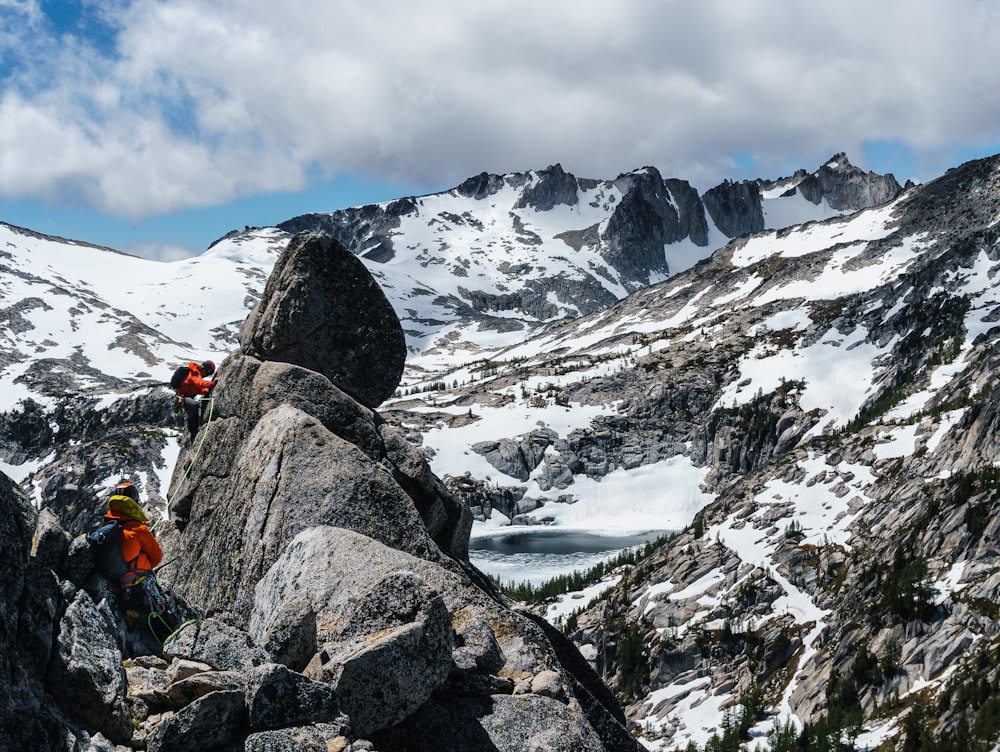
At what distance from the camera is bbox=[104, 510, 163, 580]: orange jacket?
46.6ft

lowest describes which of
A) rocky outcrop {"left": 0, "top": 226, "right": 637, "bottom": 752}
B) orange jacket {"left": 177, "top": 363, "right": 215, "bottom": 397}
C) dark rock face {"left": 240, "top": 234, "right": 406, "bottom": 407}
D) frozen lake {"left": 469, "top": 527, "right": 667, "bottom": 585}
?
frozen lake {"left": 469, "top": 527, "right": 667, "bottom": 585}

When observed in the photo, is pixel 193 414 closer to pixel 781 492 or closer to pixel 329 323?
pixel 329 323

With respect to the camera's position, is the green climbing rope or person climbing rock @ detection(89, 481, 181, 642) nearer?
person climbing rock @ detection(89, 481, 181, 642)

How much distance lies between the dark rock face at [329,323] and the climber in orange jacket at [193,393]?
171cm

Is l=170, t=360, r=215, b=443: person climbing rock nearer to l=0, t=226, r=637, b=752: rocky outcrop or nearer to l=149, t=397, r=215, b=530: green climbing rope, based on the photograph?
l=149, t=397, r=215, b=530: green climbing rope

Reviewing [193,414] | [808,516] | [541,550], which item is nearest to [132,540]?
[193,414]

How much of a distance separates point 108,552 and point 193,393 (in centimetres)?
1278

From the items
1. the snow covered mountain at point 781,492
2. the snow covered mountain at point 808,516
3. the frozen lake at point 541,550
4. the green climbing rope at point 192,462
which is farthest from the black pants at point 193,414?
the frozen lake at point 541,550

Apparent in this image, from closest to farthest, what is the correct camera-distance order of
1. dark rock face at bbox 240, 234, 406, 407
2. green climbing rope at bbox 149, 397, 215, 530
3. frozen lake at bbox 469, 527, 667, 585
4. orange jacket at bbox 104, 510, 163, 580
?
1. orange jacket at bbox 104, 510, 163, 580
2. green climbing rope at bbox 149, 397, 215, 530
3. dark rock face at bbox 240, 234, 406, 407
4. frozen lake at bbox 469, 527, 667, 585

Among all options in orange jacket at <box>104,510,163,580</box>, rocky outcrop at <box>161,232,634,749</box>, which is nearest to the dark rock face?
rocky outcrop at <box>161,232,634,749</box>

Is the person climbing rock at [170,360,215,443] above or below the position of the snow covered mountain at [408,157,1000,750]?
above

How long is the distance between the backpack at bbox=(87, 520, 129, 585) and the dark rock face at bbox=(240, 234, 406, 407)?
1239cm

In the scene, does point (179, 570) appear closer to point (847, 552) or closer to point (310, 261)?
point (310, 261)

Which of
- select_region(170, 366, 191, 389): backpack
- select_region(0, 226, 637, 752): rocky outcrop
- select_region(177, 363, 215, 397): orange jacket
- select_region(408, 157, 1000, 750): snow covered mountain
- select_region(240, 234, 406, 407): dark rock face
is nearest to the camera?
select_region(0, 226, 637, 752): rocky outcrop
